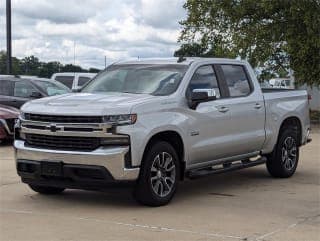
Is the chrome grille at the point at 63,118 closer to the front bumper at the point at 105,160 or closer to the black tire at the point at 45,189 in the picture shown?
the front bumper at the point at 105,160

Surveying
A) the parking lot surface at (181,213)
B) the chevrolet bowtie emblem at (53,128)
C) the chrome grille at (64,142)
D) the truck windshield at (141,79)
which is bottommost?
the parking lot surface at (181,213)

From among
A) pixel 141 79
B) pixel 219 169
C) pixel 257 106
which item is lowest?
pixel 219 169

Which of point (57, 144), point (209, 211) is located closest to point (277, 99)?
point (209, 211)

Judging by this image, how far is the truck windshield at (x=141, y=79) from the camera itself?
8125 millimetres

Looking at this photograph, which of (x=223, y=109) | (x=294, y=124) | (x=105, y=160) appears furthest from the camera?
(x=294, y=124)

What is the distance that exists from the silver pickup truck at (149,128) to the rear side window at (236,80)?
0.02 m

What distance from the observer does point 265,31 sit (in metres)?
22.8

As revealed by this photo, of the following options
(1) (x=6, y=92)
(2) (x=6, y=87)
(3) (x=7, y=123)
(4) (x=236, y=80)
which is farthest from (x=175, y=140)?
(2) (x=6, y=87)

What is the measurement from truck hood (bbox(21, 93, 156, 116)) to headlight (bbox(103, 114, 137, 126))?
0.15 feet

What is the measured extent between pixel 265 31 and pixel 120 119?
1653cm

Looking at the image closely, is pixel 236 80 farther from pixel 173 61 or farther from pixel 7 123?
pixel 7 123

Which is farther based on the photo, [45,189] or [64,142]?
[45,189]

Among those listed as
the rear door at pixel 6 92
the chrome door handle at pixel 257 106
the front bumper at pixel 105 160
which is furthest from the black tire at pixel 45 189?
the rear door at pixel 6 92

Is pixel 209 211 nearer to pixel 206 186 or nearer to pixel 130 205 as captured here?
pixel 130 205
